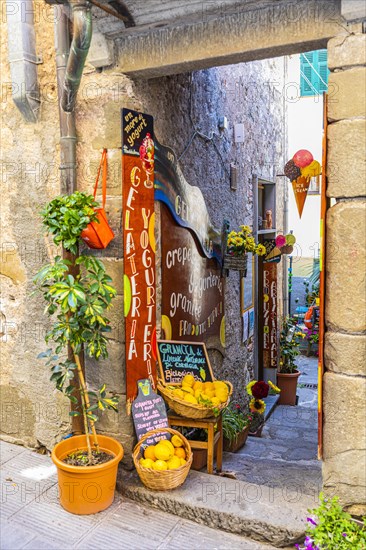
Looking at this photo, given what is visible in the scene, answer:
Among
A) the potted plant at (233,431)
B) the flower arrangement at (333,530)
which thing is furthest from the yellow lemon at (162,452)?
the potted plant at (233,431)

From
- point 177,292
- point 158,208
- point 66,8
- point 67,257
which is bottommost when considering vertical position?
point 177,292

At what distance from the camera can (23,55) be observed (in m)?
3.78

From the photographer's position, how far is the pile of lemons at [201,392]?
13.4 ft

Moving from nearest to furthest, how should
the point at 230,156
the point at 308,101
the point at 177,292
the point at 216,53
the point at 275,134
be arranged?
the point at 216,53 → the point at 177,292 → the point at 230,156 → the point at 275,134 → the point at 308,101

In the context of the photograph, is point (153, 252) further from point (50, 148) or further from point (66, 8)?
point (66, 8)

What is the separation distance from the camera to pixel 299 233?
13.2 metres

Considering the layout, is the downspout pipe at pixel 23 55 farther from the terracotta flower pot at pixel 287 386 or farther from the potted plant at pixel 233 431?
the terracotta flower pot at pixel 287 386

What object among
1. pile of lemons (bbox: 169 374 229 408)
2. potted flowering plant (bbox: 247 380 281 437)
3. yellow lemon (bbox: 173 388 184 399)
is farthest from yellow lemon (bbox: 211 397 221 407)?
potted flowering plant (bbox: 247 380 281 437)

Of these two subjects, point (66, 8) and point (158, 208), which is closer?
point (66, 8)

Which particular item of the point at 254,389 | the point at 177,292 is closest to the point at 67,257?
the point at 177,292

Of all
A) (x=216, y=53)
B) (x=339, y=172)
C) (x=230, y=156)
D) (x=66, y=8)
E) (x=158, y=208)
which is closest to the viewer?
(x=339, y=172)

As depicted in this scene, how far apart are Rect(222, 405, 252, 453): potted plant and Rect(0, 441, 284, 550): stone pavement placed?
2110 mm

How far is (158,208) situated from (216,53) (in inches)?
53.1

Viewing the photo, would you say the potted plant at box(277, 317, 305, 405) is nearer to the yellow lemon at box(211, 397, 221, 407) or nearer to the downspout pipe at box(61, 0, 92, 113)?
the yellow lemon at box(211, 397, 221, 407)
